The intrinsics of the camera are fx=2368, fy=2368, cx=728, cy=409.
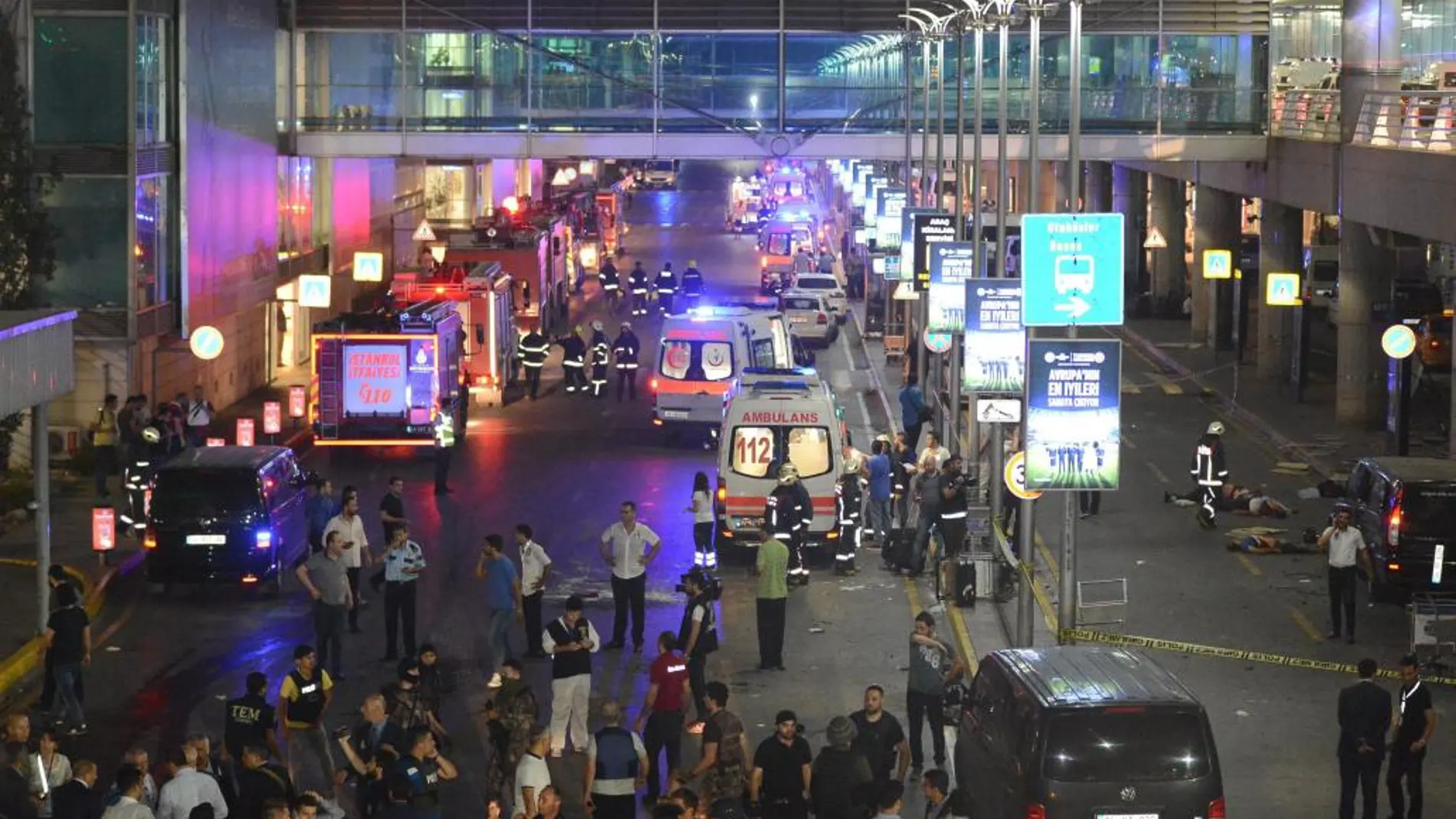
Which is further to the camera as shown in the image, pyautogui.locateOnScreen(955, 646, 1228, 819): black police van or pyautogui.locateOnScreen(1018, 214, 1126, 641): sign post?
pyautogui.locateOnScreen(1018, 214, 1126, 641): sign post

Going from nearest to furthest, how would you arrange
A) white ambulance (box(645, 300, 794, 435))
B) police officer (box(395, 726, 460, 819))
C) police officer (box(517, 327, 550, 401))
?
1. police officer (box(395, 726, 460, 819))
2. white ambulance (box(645, 300, 794, 435))
3. police officer (box(517, 327, 550, 401))

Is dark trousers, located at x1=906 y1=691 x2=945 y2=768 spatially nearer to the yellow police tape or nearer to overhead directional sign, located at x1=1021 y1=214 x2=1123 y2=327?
the yellow police tape

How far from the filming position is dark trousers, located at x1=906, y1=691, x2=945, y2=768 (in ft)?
64.2

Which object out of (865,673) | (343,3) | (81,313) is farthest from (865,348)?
(865,673)

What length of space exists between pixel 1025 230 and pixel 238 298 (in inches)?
1022

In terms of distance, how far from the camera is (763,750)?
16422mm

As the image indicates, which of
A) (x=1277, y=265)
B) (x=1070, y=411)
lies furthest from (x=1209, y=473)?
(x=1277, y=265)

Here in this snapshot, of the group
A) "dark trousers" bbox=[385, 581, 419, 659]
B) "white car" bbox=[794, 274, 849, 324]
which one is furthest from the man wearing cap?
"white car" bbox=[794, 274, 849, 324]

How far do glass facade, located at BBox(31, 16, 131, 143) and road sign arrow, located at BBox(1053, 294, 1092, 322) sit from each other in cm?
2134

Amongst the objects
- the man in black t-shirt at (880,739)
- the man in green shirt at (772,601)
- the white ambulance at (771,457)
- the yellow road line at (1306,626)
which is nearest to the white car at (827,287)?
the white ambulance at (771,457)

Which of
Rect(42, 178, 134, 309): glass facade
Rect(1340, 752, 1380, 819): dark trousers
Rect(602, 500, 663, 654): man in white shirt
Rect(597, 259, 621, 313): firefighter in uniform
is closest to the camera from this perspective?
Rect(1340, 752, 1380, 819): dark trousers

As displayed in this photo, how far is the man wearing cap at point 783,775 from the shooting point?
53.5ft

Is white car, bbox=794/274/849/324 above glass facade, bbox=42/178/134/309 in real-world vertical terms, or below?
below

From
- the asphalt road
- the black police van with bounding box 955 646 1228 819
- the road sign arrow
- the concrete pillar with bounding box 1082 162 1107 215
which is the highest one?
the concrete pillar with bounding box 1082 162 1107 215
